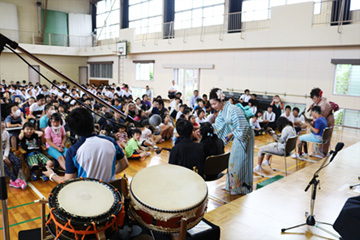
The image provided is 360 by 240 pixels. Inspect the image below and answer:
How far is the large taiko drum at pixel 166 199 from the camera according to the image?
1.60 metres

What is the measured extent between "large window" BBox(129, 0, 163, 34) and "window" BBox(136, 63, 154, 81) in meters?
2.32

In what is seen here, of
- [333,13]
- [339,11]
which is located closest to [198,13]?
[333,13]

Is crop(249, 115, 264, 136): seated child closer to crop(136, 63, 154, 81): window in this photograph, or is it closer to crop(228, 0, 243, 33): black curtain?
crop(228, 0, 243, 33): black curtain

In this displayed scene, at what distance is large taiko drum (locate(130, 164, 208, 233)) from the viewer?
5.25 feet

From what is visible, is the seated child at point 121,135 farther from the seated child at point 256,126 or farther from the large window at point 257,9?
the large window at point 257,9

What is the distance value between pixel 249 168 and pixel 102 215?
2975 mm

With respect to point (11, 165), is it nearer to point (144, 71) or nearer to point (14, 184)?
point (14, 184)

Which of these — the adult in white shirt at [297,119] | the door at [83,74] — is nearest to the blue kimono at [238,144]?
the adult in white shirt at [297,119]

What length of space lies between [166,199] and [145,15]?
1849 cm

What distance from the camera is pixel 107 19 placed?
72.1ft

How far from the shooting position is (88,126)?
2.23m

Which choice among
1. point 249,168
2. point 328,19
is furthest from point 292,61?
point 249,168

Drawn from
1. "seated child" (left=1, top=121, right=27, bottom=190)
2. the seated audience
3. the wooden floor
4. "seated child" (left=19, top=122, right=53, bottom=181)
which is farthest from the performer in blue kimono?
"seated child" (left=1, top=121, right=27, bottom=190)

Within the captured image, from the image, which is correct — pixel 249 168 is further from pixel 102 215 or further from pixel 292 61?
pixel 292 61
